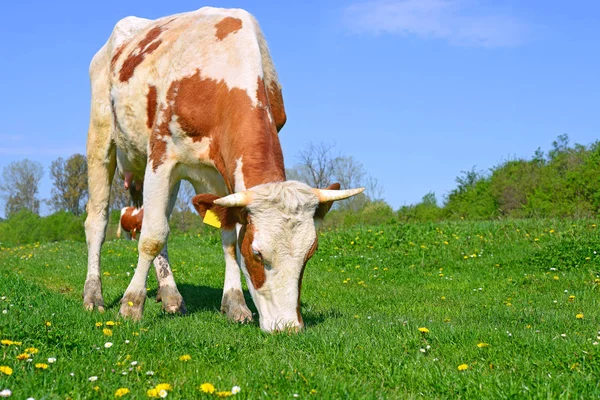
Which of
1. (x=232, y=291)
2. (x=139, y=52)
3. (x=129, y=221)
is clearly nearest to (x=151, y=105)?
(x=139, y=52)

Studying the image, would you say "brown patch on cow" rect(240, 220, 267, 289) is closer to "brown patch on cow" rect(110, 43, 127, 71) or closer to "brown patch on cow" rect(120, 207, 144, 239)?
"brown patch on cow" rect(110, 43, 127, 71)

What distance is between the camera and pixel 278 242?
538 centimetres

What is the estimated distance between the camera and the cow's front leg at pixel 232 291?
7.07m

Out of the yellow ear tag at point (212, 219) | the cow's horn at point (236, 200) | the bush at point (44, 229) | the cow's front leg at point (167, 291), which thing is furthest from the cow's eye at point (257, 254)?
the bush at point (44, 229)

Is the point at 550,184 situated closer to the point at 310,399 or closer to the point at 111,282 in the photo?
the point at 111,282

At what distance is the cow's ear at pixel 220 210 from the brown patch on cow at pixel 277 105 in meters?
1.47

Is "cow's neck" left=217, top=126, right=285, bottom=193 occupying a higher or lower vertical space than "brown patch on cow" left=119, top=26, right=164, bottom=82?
lower

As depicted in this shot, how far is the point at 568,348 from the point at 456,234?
33.4 feet

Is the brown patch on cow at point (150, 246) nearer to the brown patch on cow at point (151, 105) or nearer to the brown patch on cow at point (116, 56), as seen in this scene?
the brown patch on cow at point (151, 105)

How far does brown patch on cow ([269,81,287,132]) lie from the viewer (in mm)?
7008

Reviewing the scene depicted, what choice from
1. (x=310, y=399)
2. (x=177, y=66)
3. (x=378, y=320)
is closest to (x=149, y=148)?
(x=177, y=66)

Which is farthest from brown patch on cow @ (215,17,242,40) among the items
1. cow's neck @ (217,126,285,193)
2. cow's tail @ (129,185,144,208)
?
cow's tail @ (129,185,144,208)

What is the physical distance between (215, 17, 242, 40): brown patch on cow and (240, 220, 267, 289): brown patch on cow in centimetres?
247

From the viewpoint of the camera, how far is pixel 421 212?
101ft
